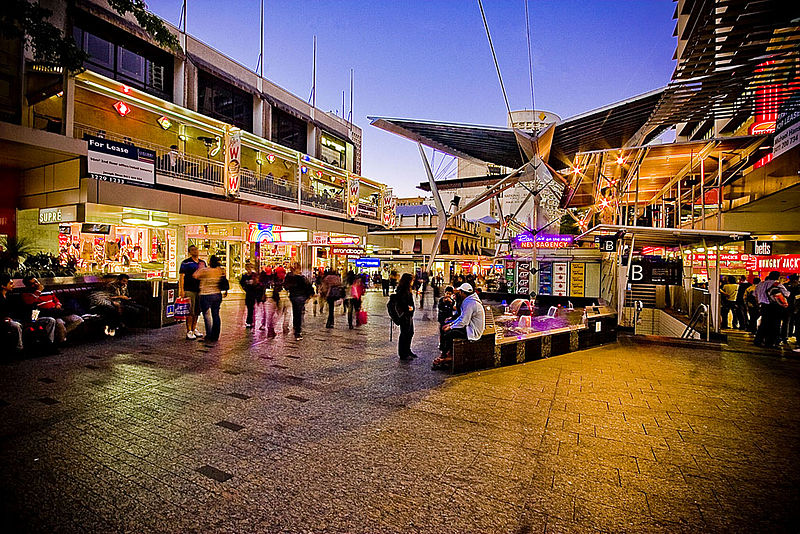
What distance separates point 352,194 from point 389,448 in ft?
80.8

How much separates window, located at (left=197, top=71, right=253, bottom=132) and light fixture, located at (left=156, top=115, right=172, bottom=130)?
2.39 metres

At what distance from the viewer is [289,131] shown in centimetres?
2730

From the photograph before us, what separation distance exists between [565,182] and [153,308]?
17.9 meters

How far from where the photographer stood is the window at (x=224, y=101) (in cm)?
2167

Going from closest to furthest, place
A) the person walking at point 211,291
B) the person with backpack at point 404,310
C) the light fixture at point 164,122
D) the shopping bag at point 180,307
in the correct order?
the person with backpack at point 404,310
the person walking at point 211,291
the shopping bag at point 180,307
the light fixture at point 164,122

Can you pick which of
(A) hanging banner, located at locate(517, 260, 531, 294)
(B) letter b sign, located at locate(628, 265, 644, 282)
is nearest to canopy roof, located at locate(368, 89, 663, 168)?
(B) letter b sign, located at locate(628, 265, 644, 282)

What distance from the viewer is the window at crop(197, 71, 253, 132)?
2167cm

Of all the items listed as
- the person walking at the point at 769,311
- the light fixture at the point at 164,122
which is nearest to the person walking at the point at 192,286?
the light fixture at the point at 164,122

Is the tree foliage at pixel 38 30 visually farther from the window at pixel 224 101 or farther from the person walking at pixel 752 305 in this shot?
the window at pixel 224 101

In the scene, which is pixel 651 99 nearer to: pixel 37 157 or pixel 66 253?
pixel 37 157

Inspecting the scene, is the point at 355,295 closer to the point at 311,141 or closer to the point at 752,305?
the point at 752,305

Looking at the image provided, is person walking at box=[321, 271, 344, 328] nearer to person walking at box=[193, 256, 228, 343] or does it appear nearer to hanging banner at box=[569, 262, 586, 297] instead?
person walking at box=[193, 256, 228, 343]

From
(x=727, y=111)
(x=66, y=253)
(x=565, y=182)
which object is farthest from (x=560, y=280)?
(x=66, y=253)

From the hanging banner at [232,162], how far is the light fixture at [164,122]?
244 cm
